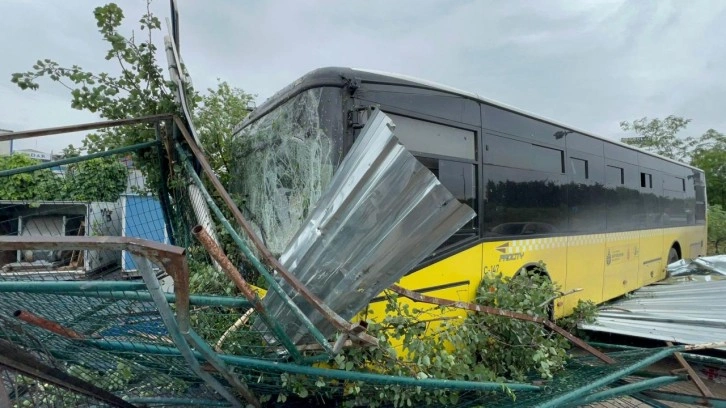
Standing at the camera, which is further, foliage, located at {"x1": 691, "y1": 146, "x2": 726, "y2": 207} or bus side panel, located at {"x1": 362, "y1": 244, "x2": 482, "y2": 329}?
foliage, located at {"x1": 691, "y1": 146, "x2": 726, "y2": 207}

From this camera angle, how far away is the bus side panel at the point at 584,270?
5.12m

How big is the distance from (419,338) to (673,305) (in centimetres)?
531

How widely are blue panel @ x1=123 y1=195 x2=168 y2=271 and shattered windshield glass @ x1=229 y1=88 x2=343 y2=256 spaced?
767 millimetres

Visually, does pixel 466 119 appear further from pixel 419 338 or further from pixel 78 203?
pixel 78 203

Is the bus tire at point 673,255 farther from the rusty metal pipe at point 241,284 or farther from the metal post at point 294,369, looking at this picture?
the rusty metal pipe at point 241,284

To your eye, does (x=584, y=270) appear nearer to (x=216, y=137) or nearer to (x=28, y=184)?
(x=216, y=137)

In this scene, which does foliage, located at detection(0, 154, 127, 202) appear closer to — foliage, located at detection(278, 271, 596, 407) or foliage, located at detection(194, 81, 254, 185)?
foliage, located at detection(194, 81, 254, 185)

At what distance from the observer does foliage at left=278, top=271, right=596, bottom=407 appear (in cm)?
224

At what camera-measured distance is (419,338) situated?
8.01 ft

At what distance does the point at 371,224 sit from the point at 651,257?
8.27m

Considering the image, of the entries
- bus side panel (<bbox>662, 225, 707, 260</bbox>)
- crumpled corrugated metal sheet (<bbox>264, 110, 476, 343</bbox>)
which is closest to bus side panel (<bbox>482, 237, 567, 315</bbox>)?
crumpled corrugated metal sheet (<bbox>264, 110, 476, 343</bbox>)

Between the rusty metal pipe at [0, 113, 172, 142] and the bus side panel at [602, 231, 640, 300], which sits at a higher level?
the rusty metal pipe at [0, 113, 172, 142]

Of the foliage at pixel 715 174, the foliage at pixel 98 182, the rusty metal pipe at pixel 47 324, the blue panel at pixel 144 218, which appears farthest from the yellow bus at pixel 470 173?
the foliage at pixel 715 174

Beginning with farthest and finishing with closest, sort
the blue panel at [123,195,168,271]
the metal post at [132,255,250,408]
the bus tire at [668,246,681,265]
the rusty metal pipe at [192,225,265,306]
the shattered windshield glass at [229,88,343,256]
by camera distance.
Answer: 1. the bus tire at [668,246,681,265]
2. the blue panel at [123,195,168,271]
3. the shattered windshield glass at [229,88,343,256]
4. the rusty metal pipe at [192,225,265,306]
5. the metal post at [132,255,250,408]
